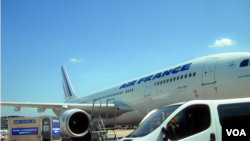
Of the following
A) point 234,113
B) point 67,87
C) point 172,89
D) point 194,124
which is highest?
point 67,87

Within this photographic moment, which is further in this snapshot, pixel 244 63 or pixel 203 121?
pixel 244 63

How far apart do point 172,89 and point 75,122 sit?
4.92 meters

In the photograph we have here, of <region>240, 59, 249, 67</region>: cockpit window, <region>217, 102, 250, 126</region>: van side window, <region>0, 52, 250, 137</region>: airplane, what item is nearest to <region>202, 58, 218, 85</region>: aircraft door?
<region>0, 52, 250, 137</region>: airplane

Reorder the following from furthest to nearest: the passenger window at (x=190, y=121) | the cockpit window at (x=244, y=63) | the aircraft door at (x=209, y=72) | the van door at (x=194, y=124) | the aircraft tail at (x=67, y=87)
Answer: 1. the aircraft tail at (x=67, y=87)
2. the aircraft door at (x=209, y=72)
3. the cockpit window at (x=244, y=63)
4. the passenger window at (x=190, y=121)
5. the van door at (x=194, y=124)

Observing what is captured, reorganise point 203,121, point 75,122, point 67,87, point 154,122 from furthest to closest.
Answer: point 67,87
point 75,122
point 154,122
point 203,121

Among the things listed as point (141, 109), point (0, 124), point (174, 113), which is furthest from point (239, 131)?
point (0, 124)

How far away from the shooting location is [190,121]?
4.39m

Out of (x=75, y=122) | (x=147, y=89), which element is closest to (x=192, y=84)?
(x=147, y=89)

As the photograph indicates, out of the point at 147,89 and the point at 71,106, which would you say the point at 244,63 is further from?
the point at 71,106

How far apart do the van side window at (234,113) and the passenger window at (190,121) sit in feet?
0.82

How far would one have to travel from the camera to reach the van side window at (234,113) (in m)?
4.34

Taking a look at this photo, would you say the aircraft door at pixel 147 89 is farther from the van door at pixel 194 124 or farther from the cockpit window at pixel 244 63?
the van door at pixel 194 124

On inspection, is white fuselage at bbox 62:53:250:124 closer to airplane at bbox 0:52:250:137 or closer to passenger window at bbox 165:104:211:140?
airplane at bbox 0:52:250:137

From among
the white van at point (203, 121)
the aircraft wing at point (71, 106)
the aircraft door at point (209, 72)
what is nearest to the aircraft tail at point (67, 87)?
the aircraft wing at point (71, 106)
